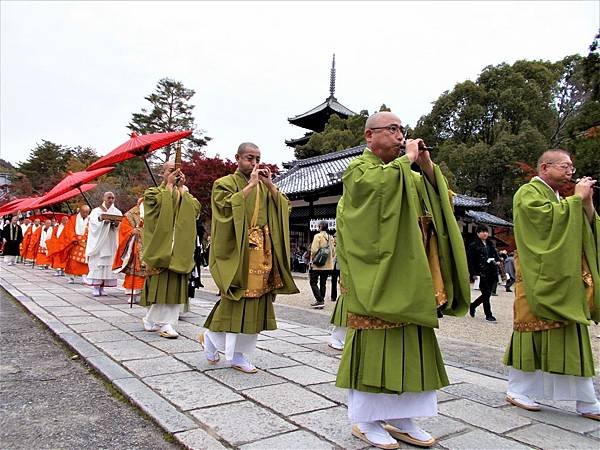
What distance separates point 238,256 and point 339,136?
27001mm

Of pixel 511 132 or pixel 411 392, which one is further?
pixel 511 132

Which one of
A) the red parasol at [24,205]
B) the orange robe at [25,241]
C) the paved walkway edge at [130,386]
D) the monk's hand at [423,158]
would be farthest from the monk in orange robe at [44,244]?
the monk's hand at [423,158]

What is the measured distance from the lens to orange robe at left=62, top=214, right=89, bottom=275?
11188 mm

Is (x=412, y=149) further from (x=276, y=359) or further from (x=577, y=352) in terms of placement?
(x=276, y=359)

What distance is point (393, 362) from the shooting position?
260 centimetres

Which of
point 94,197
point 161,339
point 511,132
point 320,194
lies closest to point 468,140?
point 511,132

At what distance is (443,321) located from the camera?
8562mm

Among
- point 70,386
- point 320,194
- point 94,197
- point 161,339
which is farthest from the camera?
point 94,197

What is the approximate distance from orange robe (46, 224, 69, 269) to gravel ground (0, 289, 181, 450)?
7621mm

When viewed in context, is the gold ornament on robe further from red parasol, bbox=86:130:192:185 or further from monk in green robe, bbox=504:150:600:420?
Result: red parasol, bbox=86:130:192:185

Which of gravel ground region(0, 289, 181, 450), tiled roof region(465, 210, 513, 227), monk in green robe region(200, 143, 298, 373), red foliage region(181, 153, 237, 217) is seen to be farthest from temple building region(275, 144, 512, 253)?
gravel ground region(0, 289, 181, 450)

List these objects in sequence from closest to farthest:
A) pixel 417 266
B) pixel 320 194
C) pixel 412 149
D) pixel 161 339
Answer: pixel 417 266, pixel 412 149, pixel 161 339, pixel 320 194

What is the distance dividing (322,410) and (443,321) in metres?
5.87

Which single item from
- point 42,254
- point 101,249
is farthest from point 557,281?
point 42,254
